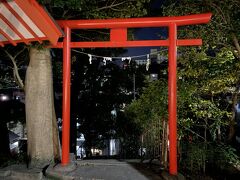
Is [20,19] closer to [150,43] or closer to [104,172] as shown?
[150,43]

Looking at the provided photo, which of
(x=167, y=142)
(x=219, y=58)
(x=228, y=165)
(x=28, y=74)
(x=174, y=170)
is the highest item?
(x=219, y=58)

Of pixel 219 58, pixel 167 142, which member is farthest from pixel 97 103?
pixel 167 142

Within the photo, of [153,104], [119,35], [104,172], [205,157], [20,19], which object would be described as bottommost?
[205,157]

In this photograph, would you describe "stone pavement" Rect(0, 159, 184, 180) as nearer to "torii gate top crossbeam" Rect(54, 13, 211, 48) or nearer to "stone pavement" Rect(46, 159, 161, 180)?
"stone pavement" Rect(46, 159, 161, 180)

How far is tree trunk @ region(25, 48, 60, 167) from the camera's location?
814 cm

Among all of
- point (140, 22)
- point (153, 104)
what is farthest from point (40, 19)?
point (153, 104)

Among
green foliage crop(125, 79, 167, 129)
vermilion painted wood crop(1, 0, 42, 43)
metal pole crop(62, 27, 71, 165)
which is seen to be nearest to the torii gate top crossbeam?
metal pole crop(62, 27, 71, 165)

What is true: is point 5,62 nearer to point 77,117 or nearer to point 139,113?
point 139,113

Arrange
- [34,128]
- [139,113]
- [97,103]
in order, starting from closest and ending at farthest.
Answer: [34,128] → [139,113] → [97,103]

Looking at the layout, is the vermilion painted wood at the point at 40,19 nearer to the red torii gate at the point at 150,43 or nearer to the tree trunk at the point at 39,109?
the red torii gate at the point at 150,43

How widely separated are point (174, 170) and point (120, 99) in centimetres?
1231

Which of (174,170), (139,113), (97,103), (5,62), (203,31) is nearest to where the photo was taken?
(174,170)

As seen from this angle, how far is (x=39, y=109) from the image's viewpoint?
8133mm

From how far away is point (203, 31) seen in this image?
941cm
